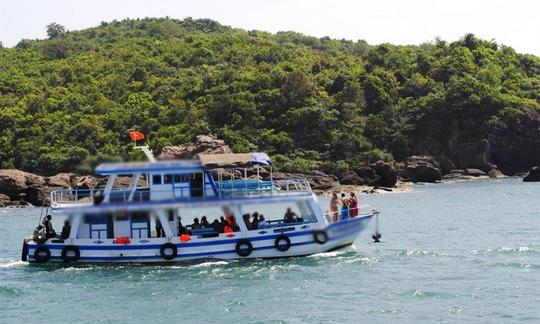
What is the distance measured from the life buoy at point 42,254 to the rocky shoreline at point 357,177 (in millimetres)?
17590

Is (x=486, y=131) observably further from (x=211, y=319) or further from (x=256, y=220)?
(x=211, y=319)

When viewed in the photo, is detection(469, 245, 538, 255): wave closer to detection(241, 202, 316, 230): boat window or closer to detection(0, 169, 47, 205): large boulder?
detection(241, 202, 316, 230): boat window

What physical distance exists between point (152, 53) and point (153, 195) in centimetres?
13782

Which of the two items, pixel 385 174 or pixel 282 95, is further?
pixel 282 95

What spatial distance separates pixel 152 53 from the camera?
13962cm

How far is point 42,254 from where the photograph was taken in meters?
32.2

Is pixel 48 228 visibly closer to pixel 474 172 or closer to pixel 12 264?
pixel 12 264

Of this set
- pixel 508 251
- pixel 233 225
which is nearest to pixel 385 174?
pixel 508 251

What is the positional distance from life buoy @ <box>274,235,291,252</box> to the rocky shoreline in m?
20.1

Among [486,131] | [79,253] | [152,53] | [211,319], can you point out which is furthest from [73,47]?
[211,319]

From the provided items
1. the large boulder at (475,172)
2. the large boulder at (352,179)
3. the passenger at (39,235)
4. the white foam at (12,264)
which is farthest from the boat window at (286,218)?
the large boulder at (475,172)

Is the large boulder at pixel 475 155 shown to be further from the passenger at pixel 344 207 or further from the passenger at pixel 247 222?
the passenger at pixel 247 222

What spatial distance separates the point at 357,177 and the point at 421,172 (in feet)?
46.0

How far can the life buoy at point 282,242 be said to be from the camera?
3138 centimetres
